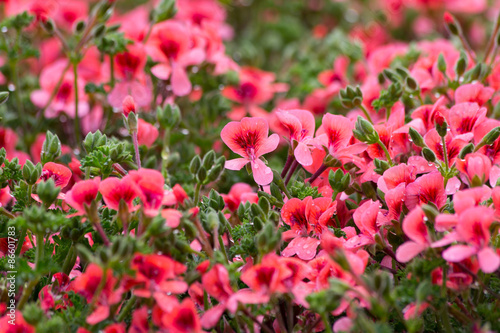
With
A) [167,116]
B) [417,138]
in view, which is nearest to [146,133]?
[167,116]

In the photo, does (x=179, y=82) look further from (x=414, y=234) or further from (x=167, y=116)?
(x=414, y=234)

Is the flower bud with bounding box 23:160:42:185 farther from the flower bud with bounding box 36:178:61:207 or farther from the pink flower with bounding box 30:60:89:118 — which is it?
the pink flower with bounding box 30:60:89:118

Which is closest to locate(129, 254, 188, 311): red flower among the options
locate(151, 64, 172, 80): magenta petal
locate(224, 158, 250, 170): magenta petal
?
locate(224, 158, 250, 170): magenta petal

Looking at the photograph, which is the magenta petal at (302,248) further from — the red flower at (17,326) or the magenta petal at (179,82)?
the magenta petal at (179,82)

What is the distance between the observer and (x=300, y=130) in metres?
1.50

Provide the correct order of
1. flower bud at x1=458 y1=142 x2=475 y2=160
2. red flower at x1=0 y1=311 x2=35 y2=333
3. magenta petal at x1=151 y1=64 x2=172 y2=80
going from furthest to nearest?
1. magenta petal at x1=151 y1=64 x2=172 y2=80
2. flower bud at x1=458 y1=142 x2=475 y2=160
3. red flower at x1=0 y1=311 x2=35 y2=333

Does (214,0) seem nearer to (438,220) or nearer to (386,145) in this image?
(386,145)

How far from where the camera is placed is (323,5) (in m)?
3.73

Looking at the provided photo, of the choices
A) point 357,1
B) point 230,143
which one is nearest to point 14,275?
point 230,143

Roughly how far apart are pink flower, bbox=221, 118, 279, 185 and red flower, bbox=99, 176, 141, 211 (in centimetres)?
31

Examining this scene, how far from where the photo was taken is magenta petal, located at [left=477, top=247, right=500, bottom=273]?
1049 millimetres

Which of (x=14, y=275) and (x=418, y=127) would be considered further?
(x=418, y=127)

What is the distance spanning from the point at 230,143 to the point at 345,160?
0.35 m

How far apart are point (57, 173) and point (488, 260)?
1085 millimetres
